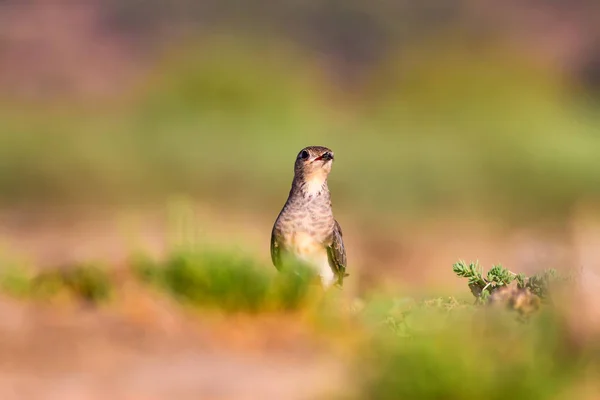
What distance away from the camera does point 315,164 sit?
8.14 m

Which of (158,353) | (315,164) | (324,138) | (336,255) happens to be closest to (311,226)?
(336,255)

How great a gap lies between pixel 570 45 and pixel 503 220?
3045 cm

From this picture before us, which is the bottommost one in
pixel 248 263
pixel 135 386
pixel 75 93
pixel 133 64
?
pixel 135 386

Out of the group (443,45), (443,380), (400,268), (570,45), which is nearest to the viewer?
(443,380)

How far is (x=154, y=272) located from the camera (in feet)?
26.6

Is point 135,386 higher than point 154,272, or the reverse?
point 154,272

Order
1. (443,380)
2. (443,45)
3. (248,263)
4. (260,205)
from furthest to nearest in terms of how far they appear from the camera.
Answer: (443,45)
(260,205)
(248,263)
(443,380)

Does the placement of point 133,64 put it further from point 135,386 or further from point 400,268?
point 135,386

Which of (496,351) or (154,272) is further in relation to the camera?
(154,272)

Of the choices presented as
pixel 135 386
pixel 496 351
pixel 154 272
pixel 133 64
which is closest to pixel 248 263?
pixel 154 272

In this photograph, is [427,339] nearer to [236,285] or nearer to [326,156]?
[236,285]

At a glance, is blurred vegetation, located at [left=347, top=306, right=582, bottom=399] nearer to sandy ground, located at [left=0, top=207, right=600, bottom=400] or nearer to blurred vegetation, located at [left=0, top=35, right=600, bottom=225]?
sandy ground, located at [left=0, top=207, right=600, bottom=400]

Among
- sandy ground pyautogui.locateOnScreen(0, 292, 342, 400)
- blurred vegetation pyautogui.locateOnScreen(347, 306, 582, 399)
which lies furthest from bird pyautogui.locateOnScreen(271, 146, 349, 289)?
blurred vegetation pyautogui.locateOnScreen(347, 306, 582, 399)

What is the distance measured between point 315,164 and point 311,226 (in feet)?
1.23
